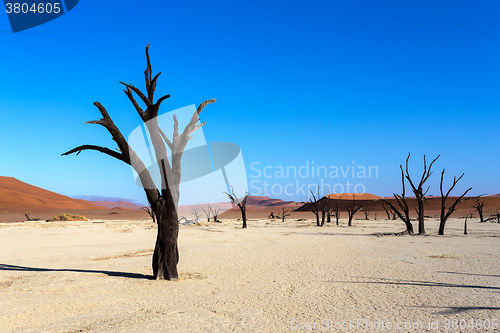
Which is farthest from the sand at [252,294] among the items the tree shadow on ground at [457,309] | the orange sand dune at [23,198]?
the orange sand dune at [23,198]

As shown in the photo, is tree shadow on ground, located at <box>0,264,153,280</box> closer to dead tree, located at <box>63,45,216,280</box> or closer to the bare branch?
dead tree, located at <box>63,45,216,280</box>

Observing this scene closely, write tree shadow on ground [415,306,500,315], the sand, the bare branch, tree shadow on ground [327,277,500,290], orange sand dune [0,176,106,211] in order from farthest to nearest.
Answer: orange sand dune [0,176,106,211] → the bare branch → tree shadow on ground [327,277,500,290] → tree shadow on ground [415,306,500,315] → the sand

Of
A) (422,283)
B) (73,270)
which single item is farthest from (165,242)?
(422,283)

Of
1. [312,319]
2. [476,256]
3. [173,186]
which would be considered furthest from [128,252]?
[476,256]

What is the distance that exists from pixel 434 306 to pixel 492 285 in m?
2.69

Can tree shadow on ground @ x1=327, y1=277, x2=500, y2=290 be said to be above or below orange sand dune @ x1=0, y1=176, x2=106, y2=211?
below

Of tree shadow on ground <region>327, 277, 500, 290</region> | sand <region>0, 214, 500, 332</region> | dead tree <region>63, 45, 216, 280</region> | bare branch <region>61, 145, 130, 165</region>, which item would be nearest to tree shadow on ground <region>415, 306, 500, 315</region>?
sand <region>0, 214, 500, 332</region>

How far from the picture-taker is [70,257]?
12.7 metres

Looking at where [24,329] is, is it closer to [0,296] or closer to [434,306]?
[0,296]

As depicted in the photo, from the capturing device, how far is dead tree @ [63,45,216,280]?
27.1ft

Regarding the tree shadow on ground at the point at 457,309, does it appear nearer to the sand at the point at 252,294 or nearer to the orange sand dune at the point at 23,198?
the sand at the point at 252,294

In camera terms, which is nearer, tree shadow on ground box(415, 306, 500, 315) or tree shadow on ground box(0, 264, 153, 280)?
tree shadow on ground box(415, 306, 500, 315)

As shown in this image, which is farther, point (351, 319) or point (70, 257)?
point (70, 257)

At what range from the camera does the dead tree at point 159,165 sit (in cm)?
825
